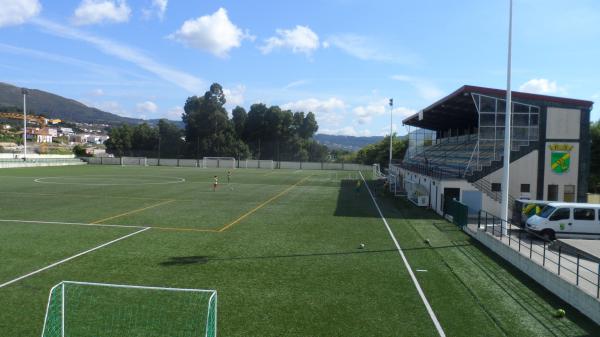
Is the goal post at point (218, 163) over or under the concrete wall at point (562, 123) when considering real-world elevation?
under

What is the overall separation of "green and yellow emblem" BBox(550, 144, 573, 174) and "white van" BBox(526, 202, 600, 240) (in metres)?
9.89

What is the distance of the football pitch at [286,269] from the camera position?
984cm

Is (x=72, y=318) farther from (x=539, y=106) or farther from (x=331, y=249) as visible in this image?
(x=539, y=106)

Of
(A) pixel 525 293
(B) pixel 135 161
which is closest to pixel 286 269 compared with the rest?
(A) pixel 525 293

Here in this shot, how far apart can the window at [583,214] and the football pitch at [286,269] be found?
4.68 m

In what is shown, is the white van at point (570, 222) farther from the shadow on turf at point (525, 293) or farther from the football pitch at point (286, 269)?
the shadow on turf at point (525, 293)

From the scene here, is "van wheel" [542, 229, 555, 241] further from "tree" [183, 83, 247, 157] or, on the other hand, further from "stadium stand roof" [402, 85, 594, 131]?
"tree" [183, 83, 247, 157]

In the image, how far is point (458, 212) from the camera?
23062 mm

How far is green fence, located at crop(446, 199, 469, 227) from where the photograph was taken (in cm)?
2217

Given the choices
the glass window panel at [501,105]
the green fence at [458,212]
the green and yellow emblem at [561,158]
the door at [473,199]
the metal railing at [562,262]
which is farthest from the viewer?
the glass window panel at [501,105]

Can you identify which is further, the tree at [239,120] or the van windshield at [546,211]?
the tree at [239,120]

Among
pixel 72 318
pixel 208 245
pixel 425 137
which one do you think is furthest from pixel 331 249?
pixel 425 137

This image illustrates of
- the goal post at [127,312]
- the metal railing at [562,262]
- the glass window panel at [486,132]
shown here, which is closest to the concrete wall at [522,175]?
the glass window panel at [486,132]

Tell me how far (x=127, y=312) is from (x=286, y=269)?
5.21m
